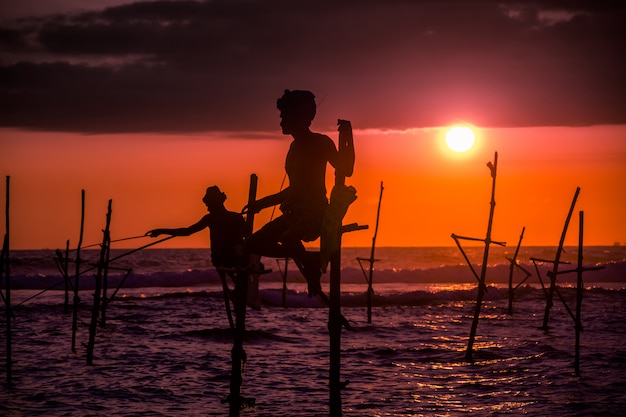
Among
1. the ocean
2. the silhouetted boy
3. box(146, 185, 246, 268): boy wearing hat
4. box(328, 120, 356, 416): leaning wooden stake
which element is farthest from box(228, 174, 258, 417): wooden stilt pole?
the ocean

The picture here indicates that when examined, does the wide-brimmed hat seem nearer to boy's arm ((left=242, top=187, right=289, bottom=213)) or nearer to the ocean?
boy's arm ((left=242, top=187, right=289, bottom=213))

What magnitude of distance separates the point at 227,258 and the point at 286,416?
664 centimetres

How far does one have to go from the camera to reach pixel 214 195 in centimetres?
1029

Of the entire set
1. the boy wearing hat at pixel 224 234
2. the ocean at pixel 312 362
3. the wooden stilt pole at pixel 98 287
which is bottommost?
the ocean at pixel 312 362

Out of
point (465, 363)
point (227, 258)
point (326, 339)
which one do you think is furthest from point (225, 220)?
point (326, 339)

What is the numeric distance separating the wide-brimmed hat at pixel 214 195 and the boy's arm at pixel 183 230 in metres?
0.31

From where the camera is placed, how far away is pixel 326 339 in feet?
87.7

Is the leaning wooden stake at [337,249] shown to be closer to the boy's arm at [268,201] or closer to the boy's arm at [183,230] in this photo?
the boy's arm at [268,201]

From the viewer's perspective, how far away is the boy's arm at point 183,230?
31.9 feet

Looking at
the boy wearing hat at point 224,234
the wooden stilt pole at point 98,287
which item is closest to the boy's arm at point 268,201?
the boy wearing hat at point 224,234

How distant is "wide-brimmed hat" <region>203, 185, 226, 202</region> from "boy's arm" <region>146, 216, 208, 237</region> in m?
0.31

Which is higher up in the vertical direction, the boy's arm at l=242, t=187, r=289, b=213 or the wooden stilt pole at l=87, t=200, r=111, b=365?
the boy's arm at l=242, t=187, r=289, b=213

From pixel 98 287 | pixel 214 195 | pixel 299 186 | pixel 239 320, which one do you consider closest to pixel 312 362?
pixel 98 287

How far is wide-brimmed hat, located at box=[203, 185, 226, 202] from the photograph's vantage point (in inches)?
405
